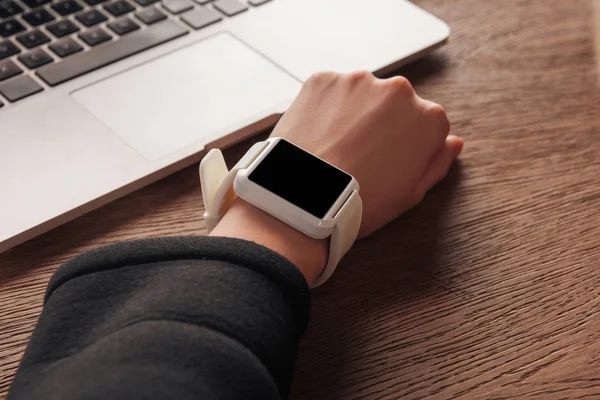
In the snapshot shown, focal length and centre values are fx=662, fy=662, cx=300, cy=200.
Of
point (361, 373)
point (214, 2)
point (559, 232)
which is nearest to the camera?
point (361, 373)

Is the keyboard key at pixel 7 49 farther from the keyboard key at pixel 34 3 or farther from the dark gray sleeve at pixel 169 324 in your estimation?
the dark gray sleeve at pixel 169 324

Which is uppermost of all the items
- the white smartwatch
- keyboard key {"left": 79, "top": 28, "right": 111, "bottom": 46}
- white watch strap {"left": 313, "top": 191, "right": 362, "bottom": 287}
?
keyboard key {"left": 79, "top": 28, "right": 111, "bottom": 46}

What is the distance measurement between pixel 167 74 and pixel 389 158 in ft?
0.90

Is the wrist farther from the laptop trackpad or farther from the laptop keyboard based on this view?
the laptop keyboard

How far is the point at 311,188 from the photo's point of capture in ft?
1.74

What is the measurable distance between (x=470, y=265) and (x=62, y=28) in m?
0.53

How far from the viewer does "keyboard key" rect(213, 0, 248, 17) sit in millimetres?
822

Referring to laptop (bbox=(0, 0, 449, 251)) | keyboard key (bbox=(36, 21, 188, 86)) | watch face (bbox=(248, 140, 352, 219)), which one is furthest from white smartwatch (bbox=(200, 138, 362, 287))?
keyboard key (bbox=(36, 21, 188, 86))

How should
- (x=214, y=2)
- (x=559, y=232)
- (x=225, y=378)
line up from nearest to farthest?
(x=225, y=378) < (x=559, y=232) < (x=214, y=2)

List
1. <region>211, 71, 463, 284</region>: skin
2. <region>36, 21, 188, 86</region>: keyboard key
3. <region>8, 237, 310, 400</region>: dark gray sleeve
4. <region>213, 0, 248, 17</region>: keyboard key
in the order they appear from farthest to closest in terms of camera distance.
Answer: <region>213, 0, 248, 17</region>: keyboard key < <region>36, 21, 188, 86</region>: keyboard key < <region>211, 71, 463, 284</region>: skin < <region>8, 237, 310, 400</region>: dark gray sleeve

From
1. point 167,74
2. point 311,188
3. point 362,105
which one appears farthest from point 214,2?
point 311,188

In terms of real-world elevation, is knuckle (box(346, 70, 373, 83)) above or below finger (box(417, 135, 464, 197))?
above

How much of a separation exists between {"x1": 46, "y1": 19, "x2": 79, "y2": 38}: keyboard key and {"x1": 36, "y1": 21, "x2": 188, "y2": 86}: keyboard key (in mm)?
40

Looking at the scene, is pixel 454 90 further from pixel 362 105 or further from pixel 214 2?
pixel 214 2
